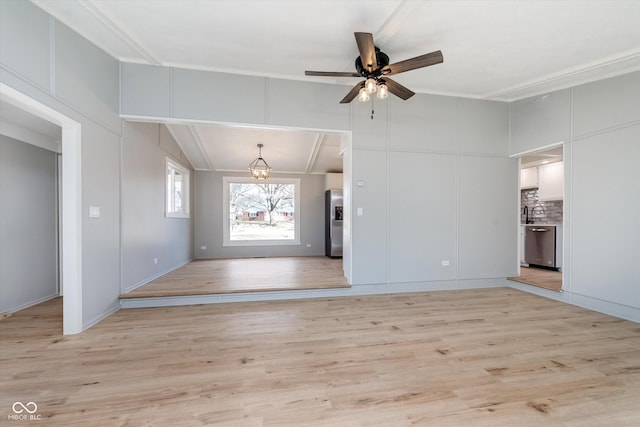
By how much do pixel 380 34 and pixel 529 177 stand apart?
18.2 feet

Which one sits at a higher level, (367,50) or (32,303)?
(367,50)

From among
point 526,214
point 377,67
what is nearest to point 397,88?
point 377,67

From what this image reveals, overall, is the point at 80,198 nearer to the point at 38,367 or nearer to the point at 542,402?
the point at 38,367

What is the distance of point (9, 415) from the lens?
1560 millimetres

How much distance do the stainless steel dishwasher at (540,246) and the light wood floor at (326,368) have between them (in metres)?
2.53

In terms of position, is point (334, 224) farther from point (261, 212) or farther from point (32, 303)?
point (32, 303)

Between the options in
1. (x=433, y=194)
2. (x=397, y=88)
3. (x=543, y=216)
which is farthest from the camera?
(x=543, y=216)

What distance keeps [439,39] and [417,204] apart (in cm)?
220

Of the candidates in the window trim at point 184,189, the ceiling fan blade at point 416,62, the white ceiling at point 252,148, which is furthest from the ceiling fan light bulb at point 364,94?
the window trim at point 184,189

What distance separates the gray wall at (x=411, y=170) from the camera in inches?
144

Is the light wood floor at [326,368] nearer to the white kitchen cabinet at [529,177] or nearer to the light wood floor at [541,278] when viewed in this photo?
the light wood floor at [541,278]

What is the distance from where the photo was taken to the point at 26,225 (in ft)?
11.2

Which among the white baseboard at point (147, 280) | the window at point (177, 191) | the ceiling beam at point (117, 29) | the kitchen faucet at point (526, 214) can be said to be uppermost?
the ceiling beam at point (117, 29)

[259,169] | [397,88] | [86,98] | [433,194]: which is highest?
[397,88]
